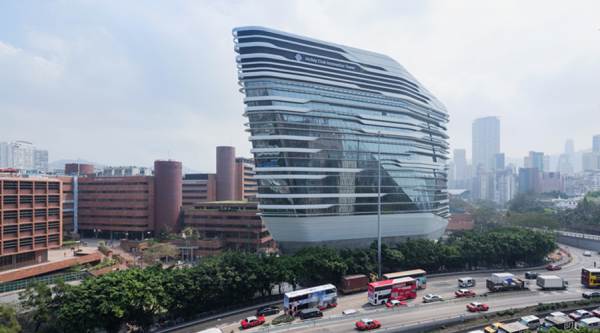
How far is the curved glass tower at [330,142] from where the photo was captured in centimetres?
6275

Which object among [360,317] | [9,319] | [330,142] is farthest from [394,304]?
[9,319]

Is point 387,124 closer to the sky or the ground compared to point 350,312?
closer to the sky

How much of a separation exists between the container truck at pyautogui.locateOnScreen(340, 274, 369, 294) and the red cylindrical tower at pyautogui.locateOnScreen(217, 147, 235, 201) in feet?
258

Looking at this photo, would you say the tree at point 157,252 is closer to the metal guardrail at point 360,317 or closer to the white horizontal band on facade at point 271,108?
the white horizontal band on facade at point 271,108

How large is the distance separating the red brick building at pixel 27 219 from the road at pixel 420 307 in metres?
33.1

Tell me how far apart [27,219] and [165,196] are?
1741 inches

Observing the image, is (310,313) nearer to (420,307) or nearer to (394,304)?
(394,304)

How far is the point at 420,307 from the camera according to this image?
40344mm

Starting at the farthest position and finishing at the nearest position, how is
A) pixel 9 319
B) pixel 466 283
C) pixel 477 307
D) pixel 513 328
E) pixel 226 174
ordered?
pixel 226 174
pixel 466 283
pixel 477 307
pixel 513 328
pixel 9 319

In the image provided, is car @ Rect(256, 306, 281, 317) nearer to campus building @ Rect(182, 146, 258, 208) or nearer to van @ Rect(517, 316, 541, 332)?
van @ Rect(517, 316, 541, 332)

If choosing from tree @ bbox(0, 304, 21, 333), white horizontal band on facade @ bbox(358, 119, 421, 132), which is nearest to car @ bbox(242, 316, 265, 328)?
tree @ bbox(0, 304, 21, 333)

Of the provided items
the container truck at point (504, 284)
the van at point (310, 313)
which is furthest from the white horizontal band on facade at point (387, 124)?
the van at point (310, 313)

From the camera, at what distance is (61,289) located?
33469mm

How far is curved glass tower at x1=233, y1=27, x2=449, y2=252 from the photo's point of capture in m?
62.8
